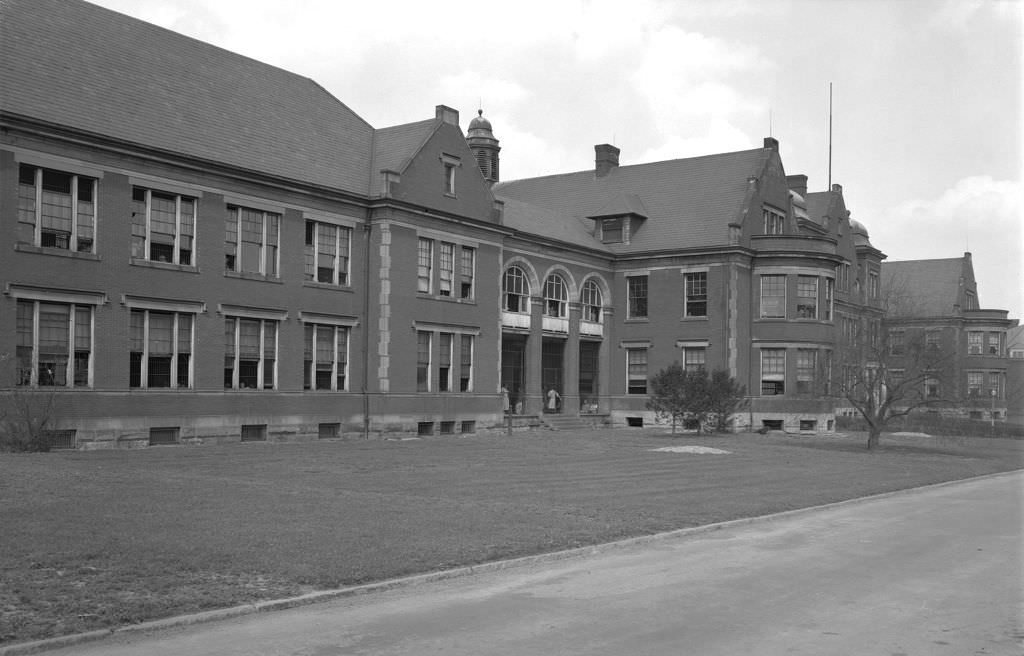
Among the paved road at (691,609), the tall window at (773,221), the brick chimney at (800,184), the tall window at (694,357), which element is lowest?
the paved road at (691,609)

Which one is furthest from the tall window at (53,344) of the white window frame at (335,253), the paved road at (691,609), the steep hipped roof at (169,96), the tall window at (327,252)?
the paved road at (691,609)

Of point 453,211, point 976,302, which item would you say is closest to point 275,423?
point 453,211

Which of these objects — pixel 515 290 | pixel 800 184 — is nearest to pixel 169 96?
pixel 515 290

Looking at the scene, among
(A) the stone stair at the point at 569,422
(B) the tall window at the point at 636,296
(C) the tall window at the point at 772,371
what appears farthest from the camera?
(B) the tall window at the point at 636,296

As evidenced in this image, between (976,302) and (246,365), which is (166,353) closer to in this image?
(246,365)

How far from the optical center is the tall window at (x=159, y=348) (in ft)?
96.3

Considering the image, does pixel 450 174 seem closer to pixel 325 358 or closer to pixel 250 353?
pixel 325 358

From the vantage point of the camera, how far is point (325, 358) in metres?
35.4

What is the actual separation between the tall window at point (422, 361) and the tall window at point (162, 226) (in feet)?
34.9

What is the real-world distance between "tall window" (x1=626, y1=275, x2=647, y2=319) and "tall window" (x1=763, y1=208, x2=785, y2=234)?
25.1ft

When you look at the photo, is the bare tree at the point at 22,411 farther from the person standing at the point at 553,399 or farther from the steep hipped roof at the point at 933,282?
the steep hipped roof at the point at 933,282

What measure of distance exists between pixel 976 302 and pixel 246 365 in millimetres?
77881

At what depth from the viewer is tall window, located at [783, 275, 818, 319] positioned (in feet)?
167

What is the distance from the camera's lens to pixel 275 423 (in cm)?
3309
